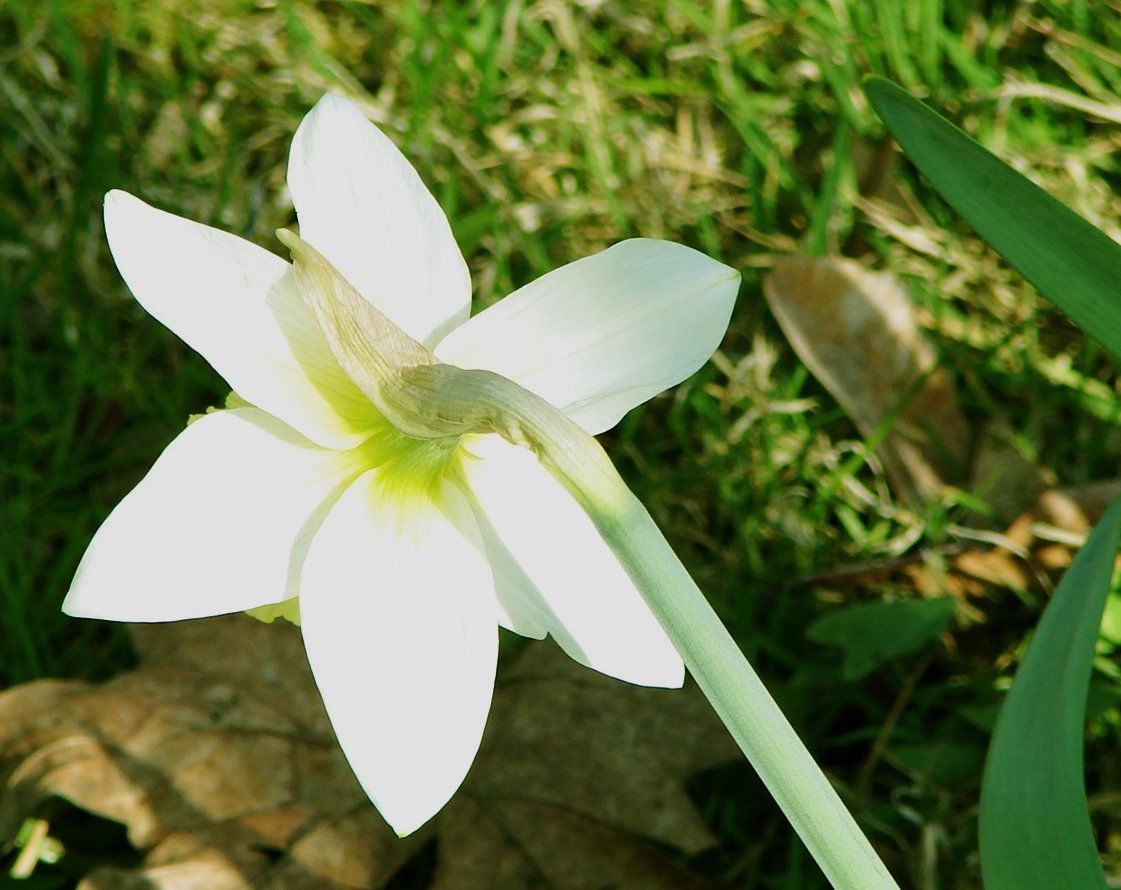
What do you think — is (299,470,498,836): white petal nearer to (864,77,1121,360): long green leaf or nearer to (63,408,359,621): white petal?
(63,408,359,621): white petal

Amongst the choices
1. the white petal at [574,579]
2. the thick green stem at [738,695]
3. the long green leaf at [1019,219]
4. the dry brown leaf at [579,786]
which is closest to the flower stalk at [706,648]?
the thick green stem at [738,695]

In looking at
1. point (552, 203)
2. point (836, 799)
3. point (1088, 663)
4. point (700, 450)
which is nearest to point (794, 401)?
point (700, 450)

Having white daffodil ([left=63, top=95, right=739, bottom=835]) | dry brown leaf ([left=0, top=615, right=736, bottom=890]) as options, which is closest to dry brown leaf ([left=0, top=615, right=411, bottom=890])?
dry brown leaf ([left=0, top=615, right=736, bottom=890])

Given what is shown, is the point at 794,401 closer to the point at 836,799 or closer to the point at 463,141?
the point at 463,141

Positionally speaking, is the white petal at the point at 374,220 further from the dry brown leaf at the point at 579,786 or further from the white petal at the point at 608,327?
the dry brown leaf at the point at 579,786

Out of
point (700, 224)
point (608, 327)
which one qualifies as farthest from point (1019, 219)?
point (700, 224)
